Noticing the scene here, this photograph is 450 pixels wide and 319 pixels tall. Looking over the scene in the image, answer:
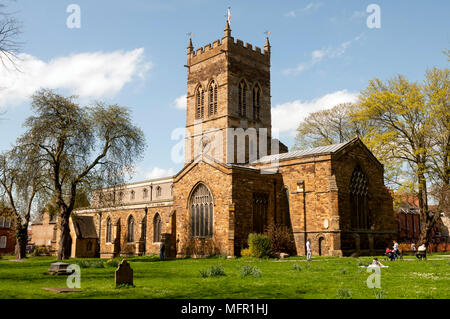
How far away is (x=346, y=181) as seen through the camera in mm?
31344

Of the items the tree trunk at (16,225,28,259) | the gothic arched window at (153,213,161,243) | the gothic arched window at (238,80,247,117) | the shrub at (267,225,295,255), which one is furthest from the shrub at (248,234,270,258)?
the tree trunk at (16,225,28,259)

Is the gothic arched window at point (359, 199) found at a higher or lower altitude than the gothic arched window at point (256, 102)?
lower

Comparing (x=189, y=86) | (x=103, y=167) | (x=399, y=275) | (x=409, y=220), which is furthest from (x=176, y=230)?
(x=409, y=220)

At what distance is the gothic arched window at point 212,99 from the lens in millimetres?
43594

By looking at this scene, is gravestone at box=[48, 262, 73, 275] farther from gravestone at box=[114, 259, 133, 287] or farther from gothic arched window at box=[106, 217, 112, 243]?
gothic arched window at box=[106, 217, 112, 243]

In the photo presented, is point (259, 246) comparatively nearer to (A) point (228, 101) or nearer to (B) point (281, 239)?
(B) point (281, 239)

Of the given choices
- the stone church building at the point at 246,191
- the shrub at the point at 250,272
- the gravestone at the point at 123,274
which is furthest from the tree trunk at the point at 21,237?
the gravestone at the point at 123,274

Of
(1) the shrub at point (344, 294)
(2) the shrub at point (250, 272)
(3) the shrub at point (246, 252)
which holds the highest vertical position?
(1) the shrub at point (344, 294)

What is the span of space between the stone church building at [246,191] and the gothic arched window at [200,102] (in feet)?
1.06

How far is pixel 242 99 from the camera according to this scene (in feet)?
A: 144

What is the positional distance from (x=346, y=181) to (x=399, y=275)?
16307 millimetres

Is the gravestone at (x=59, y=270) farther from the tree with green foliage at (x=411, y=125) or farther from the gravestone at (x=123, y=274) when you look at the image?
the tree with green foliage at (x=411, y=125)

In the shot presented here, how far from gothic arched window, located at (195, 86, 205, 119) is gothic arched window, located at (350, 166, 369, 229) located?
1923 centimetres

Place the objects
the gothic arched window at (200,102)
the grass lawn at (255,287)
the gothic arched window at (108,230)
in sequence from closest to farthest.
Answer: the grass lawn at (255,287) → the gothic arched window at (200,102) → the gothic arched window at (108,230)
